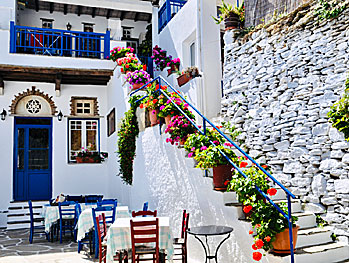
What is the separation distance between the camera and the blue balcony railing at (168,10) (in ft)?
37.1

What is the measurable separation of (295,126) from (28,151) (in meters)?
8.93

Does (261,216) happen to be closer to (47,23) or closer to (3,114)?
(3,114)

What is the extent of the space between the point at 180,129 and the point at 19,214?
263 inches

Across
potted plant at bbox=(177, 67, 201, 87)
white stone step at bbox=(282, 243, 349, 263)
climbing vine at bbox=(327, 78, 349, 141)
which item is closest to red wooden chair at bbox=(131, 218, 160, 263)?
white stone step at bbox=(282, 243, 349, 263)

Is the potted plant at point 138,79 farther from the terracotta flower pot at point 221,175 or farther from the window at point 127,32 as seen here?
the window at point 127,32

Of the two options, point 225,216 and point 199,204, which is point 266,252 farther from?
point 199,204

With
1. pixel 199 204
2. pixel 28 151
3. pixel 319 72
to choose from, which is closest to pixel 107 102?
pixel 28 151

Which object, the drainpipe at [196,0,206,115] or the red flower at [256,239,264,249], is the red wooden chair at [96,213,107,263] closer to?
the red flower at [256,239,264,249]

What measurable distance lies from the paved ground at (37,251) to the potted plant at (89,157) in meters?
3.27

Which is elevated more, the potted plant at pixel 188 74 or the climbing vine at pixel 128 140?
the potted plant at pixel 188 74

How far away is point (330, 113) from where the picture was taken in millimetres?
5117

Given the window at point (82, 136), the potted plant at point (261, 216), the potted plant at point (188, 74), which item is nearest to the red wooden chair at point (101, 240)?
the potted plant at point (261, 216)

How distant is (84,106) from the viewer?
40.9 feet

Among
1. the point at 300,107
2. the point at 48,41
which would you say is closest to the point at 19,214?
the point at 48,41
